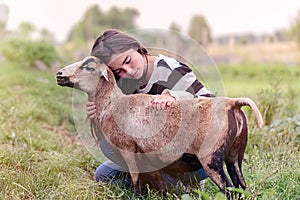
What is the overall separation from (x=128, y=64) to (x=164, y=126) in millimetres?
542

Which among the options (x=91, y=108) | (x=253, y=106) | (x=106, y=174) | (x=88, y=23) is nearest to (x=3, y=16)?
(x=106, y=174)

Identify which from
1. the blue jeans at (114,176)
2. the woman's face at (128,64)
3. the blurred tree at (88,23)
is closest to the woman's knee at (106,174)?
the blue jeans at (114,176)

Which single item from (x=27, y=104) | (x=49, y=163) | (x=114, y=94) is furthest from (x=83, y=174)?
(x=27, y=104)

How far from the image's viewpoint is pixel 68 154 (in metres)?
4.24

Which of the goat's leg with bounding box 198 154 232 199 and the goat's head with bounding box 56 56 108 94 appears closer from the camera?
the goat's leg with bounding box 198 154 232 199

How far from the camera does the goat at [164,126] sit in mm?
A: 2680

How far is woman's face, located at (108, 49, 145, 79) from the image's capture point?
3108 mm

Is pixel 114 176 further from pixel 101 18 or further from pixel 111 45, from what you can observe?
pixel 101 18

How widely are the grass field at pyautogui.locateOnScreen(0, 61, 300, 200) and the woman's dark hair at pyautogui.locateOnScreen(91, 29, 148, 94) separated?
675 mm

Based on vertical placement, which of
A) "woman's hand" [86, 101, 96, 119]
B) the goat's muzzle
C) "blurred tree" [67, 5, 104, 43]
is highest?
the goat's muzzle

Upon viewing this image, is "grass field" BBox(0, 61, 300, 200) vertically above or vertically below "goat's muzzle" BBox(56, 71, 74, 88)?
below

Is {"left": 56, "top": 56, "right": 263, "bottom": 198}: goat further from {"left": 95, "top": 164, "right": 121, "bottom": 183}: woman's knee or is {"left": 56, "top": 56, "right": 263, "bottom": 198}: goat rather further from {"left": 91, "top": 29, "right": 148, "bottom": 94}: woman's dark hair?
{"left": 95, "top": 164, "right": 121, "bottom": 183}: woman's knee

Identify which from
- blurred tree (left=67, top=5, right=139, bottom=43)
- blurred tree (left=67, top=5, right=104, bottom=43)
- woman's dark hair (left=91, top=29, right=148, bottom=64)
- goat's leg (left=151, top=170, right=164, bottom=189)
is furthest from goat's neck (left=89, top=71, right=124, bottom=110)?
blurred tree (left=67, top=5, right=139, bottom=43)

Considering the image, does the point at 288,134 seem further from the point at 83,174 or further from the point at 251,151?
the point at 83,174
